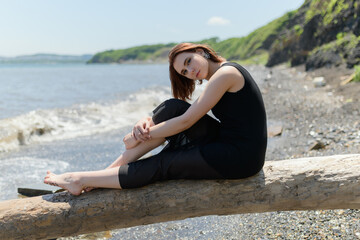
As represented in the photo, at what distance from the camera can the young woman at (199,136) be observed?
3182 mm

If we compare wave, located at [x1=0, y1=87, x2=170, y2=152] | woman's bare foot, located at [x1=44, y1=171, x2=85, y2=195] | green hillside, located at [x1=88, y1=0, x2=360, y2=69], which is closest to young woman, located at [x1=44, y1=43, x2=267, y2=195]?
woman's bare foot, located at [x1=44, y1=171, x2=85, y2=195]

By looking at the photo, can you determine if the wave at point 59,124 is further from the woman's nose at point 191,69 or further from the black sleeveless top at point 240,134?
the black sleeveless top at point 240,134

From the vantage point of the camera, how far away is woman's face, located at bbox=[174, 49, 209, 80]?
3357mm

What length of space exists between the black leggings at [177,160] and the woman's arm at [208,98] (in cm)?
15

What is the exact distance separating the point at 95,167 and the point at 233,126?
548cm

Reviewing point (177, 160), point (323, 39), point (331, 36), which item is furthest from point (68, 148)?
point (323, 39)

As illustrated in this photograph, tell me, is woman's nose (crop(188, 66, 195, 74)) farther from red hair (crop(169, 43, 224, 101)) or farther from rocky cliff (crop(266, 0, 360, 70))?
A: rocky cliff (crop(266, 0, 360, 70))

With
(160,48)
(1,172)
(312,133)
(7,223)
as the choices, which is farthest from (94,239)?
(160,48)

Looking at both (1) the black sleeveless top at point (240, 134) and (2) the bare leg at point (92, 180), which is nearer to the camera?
(1) the black sleeveless top at point (240, 134)

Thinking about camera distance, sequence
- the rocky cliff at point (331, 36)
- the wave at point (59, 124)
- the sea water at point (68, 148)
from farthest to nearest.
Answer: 1. the rocky cliff at point (331, 36)
2. the wave at point (59, 124)
3. the sea water at point (68, 148)

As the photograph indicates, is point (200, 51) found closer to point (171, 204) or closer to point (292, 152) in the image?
Answer: point (171, 204)

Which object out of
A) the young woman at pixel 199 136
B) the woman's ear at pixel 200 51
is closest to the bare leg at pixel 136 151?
the young woman at pixel 199 136

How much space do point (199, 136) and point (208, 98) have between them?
0.43 metres

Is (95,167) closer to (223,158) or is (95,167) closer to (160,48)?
(223,158)
